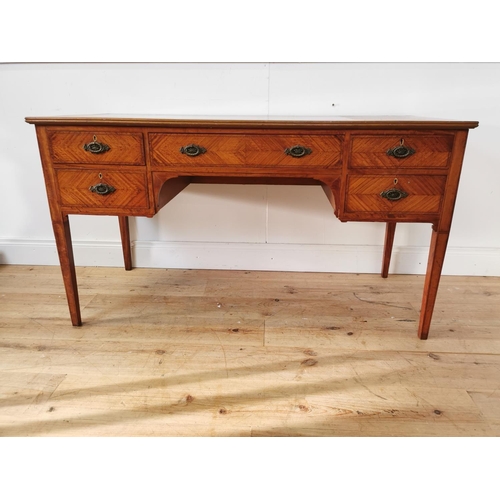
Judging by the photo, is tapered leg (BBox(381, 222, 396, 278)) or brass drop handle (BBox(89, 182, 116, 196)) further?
tapered leg (BBox(381, 222, 396, 278))

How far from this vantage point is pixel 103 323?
5.85ft

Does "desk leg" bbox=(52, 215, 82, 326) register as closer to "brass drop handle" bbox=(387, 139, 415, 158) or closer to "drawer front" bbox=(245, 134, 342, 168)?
"drawer front" bbox=(245, 134, 342, 168)

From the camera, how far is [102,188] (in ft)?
4.99

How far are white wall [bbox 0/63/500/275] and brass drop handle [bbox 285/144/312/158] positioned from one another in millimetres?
625

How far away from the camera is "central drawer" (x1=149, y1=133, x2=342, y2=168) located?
1.44 metres

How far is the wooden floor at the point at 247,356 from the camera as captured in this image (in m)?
1.25

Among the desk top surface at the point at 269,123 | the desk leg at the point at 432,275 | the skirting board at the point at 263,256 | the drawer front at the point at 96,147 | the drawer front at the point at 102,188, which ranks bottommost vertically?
the skirting board at the point at 263,256

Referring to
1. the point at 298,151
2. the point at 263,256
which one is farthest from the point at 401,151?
the point at 263,256

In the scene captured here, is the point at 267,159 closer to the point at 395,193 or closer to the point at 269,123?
the point at 269,123

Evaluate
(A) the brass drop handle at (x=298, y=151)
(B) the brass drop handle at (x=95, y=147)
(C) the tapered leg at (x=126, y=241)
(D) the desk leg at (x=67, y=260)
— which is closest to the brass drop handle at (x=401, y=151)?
(A) the brass drop handle at (x=298, y=151)

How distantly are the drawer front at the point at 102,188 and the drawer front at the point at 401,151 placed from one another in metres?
0.78

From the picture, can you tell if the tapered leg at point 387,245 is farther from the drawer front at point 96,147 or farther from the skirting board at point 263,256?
the drawer front at point 96,147

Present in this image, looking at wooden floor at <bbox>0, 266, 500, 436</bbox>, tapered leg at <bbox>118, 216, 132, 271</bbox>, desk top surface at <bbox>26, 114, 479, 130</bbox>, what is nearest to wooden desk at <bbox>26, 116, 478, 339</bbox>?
desk top surface at <bbox>26, 114, 479, 130</bbox>

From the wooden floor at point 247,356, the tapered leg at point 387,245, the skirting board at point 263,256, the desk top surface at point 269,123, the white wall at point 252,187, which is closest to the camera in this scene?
the wooden floor at point 247,356
